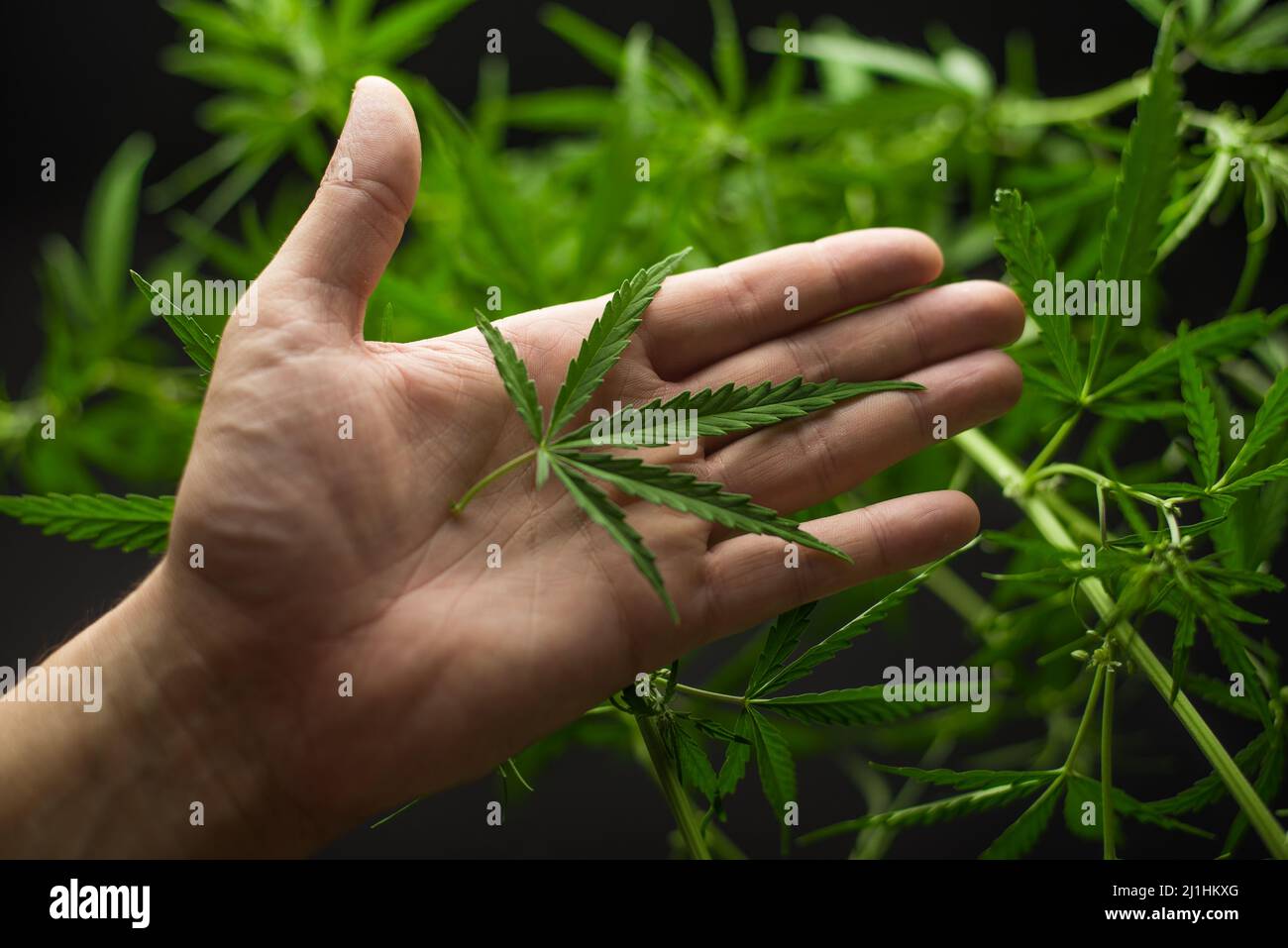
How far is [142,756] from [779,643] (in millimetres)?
417

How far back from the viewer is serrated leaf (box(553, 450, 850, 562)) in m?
0.56

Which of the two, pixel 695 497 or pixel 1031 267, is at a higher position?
pixel 1031 267

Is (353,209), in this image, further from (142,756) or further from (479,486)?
(142,756)

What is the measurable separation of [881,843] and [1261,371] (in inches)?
24.8

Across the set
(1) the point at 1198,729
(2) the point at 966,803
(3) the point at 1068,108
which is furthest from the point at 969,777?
(3) the point at 1068,108

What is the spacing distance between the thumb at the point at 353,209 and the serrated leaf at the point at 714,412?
6.9 inches

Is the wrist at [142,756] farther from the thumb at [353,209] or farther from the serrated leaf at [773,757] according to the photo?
the serrated leaf at [773,757]

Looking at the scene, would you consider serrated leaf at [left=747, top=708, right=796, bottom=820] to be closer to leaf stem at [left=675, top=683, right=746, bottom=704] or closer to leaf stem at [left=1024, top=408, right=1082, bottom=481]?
leaf stem at [left=675, top=683, right=746, bottom=704]

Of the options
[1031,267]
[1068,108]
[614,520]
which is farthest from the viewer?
[1068,108]

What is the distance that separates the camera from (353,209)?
0.62 metres

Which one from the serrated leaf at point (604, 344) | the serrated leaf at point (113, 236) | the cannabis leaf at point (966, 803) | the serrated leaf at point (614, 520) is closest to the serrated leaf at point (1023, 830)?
the cannabis leaf at point (966, 803)

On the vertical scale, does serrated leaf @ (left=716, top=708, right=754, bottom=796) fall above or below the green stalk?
below

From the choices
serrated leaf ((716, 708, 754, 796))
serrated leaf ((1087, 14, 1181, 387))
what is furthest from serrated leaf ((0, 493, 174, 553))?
serrated leaf ((1087, 14, 1181, 387))
